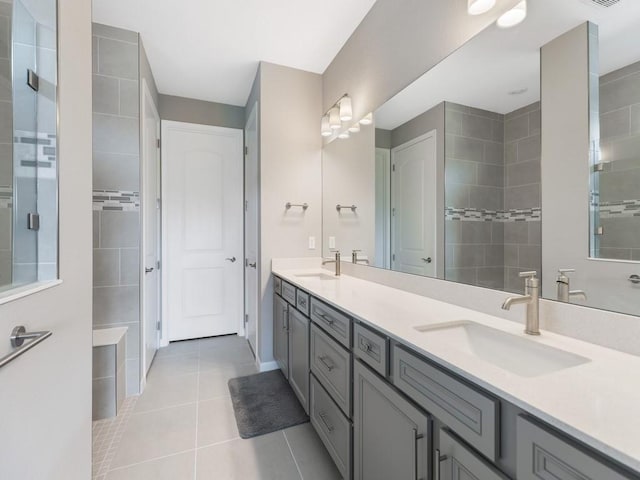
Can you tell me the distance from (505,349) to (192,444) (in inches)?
68.2

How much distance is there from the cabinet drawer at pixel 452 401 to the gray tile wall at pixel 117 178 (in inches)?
82.4

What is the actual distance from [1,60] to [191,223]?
2.44 meters

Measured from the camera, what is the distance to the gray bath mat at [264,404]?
6.07 feet

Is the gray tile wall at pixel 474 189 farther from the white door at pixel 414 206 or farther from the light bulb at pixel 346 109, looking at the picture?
the light bulb at pixel 346 109

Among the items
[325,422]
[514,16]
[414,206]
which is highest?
[514,16]

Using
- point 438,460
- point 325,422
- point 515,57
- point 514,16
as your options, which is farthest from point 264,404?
→ point 514,16

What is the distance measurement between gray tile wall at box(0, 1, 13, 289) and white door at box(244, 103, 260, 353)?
1.77 metres

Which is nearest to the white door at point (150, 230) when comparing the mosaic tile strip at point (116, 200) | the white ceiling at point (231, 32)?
the mosaic tile strip at point (116, 200)

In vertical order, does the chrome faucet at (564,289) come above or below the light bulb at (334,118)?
below

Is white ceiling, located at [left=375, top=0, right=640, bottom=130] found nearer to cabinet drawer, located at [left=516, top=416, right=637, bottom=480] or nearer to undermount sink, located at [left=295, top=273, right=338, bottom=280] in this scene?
cabinet drawer, located at [left=516, top=416, right=637, bottom=480]

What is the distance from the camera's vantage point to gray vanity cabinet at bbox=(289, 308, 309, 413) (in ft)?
5.86

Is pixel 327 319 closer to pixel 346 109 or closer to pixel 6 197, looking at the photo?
pixel 6 197

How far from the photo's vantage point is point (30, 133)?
938mm

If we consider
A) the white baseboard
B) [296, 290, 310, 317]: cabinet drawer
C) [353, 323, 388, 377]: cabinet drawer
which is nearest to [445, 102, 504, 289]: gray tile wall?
[353, 323, 388, 377]: cabinet drawer
